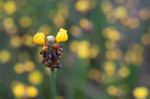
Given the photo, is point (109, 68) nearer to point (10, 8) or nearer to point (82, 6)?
point (82, 6)

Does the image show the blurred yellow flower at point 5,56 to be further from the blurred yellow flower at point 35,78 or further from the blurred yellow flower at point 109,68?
the blurred yellow flower at point 109,68

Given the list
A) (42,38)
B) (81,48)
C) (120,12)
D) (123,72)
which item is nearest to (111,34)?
(120,12)

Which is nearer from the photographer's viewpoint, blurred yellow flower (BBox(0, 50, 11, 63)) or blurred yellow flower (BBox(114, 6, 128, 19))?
blurred yellow flower (BBox(0, 50, 11, 63))

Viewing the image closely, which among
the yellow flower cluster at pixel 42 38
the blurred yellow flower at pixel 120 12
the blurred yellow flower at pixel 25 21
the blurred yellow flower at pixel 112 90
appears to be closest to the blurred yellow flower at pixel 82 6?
the blurred yellow flower at pixel 120 12

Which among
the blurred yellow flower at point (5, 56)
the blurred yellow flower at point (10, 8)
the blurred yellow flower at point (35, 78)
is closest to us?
the blurred yellow flower at point (35, 78)

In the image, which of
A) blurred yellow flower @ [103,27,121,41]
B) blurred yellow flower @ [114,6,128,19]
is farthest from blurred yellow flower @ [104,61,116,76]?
blurred yellow flower @ [114,6,128,19]

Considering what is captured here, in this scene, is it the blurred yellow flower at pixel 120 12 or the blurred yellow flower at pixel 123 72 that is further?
the blurred yellow flower at pixel 120 12

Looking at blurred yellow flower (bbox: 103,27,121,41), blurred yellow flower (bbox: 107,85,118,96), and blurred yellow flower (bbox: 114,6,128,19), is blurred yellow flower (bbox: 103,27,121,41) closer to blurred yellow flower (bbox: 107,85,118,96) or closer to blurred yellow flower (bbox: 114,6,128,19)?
blurred yellow flower (bbox: 114,6,128,19)
